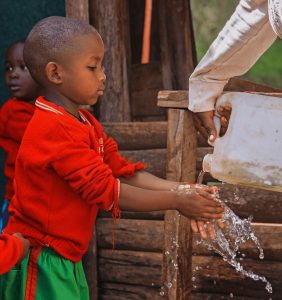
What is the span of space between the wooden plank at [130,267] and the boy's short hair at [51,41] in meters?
2.21

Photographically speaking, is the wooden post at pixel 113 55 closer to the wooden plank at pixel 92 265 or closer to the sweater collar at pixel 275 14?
the wooden plank at pixel 92 265

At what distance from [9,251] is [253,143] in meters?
1.01

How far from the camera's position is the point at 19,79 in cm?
522

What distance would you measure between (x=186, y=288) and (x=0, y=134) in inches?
70.3

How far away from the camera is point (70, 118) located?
10.9 feet

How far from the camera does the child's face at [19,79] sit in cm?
519

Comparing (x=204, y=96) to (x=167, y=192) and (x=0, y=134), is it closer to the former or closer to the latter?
→ (x=167, y=192)

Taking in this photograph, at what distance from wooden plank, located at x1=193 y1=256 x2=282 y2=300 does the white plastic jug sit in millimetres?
1789

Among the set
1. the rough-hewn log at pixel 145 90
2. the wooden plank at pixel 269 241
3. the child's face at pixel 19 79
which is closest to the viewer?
the wooden plank at pixel 269 241

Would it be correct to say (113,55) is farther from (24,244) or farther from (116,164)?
(24,244)

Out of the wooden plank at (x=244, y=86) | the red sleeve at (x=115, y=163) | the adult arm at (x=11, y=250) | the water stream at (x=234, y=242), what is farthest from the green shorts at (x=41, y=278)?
the water stream at (x=234, y=242)

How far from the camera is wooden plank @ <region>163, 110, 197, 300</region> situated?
3914 millimetres

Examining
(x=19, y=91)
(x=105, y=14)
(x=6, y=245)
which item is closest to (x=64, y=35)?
(x=6, y=245)

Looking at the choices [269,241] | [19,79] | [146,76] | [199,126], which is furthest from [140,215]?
[199,126]
